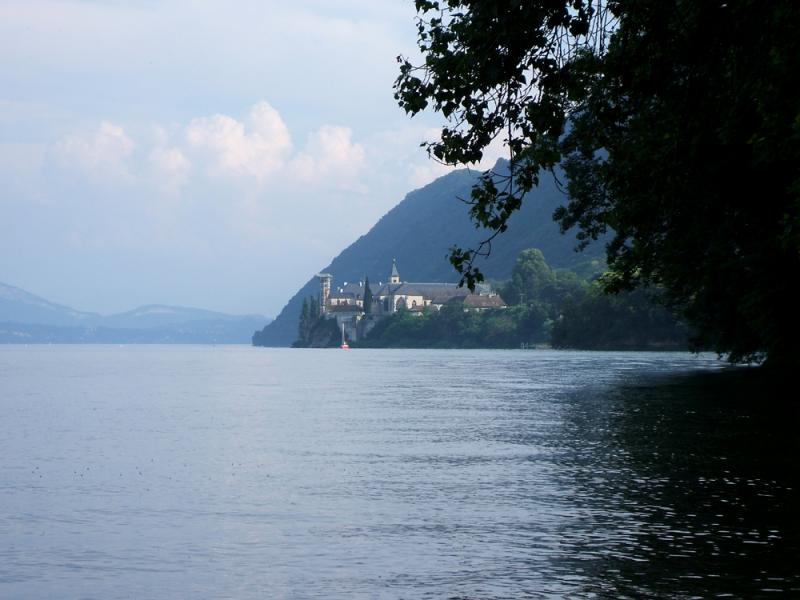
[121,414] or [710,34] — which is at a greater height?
[710,34]

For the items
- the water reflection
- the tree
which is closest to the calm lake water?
the water reflection

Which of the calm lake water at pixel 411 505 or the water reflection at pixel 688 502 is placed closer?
the water reflection at pixel 688 502

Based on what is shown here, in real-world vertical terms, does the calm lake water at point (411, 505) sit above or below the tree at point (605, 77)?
below

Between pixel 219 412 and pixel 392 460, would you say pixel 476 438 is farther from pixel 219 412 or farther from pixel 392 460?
pixel 219 412

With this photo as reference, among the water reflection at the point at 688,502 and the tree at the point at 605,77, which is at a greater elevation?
the tree at the point at 605,77

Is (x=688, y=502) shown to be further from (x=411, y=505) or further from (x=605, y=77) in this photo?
(x=605, y=77)

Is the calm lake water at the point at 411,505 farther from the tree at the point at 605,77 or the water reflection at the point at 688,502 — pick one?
the tree at the point at 605,77

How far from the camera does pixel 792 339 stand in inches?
2019

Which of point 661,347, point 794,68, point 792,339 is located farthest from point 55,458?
point 661,347

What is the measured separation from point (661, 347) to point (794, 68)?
168 m

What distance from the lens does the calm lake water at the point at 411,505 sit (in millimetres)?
16484

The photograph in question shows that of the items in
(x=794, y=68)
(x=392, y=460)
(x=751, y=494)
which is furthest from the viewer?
(x=392, y=460)

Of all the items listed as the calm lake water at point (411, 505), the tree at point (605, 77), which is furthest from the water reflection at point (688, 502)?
the tree at point (605, 77)

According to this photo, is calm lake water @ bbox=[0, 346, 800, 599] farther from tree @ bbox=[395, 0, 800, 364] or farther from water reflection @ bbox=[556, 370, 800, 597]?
tree @ bbox=[395, 0, 800, 364]
